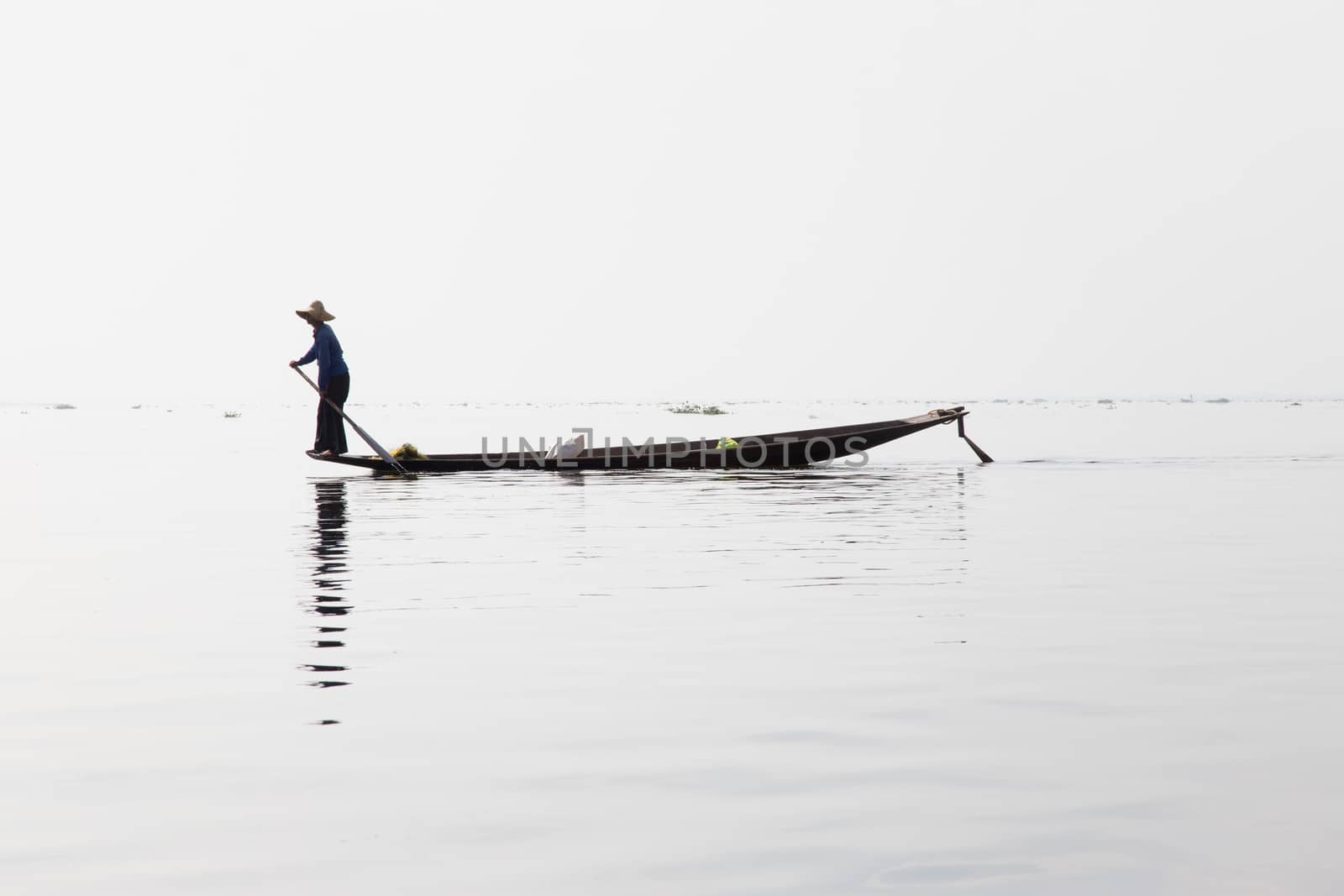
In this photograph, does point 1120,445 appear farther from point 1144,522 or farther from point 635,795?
point 635,795

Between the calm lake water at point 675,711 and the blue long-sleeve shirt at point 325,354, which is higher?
the blue long-sleeve shirt at point 325,354

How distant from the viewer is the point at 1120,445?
44094mm

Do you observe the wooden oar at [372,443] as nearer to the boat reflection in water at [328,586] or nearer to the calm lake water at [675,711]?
the boat reflection in water at [328,586]

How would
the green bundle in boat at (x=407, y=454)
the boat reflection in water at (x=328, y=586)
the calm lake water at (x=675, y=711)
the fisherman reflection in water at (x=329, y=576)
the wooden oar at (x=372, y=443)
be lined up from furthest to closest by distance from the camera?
the green bundle in boat at (x=407, y=454) < the wooden oar at (x=372, y=443) < the fisherman reflection in water at (x=329, y=576) < the boat reflection in water at (x=328, y=586) < the calm lake water at (x=675, y=711)

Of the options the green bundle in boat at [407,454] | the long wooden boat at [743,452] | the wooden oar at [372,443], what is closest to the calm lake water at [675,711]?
the wooden oar at [372,443]

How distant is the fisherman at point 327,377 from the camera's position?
2448 cm

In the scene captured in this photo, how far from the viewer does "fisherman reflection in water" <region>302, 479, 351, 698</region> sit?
26.5ft

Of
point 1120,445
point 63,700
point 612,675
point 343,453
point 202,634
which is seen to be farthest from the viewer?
point 1120,445

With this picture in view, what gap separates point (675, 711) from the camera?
686 centimetres

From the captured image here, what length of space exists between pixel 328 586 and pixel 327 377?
1384cm

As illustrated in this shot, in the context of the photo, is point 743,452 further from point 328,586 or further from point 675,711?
point 675,711

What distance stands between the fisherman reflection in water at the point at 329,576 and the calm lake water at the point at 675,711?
0.06m

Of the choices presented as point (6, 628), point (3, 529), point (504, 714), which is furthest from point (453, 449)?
point (504, 714)

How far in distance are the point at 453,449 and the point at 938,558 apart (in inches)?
1379
